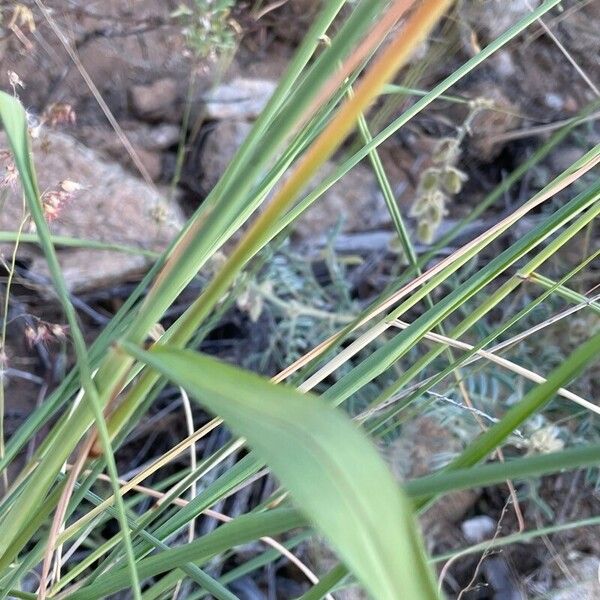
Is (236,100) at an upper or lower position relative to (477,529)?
upper

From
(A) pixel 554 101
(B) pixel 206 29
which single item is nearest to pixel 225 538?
(B) pixel 206 29

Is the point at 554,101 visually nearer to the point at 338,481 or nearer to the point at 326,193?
the point at 326,193

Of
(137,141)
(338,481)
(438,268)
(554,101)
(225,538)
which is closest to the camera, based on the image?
(338,481)

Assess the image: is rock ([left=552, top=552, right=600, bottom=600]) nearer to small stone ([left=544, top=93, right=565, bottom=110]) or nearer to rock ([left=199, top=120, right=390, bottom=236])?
rock ([left=199, top=120, right=390, bottom=236])

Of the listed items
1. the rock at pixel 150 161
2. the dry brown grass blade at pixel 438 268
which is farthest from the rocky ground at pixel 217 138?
the dry brown grass blade at pixel 438 268

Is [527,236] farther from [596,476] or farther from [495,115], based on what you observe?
[495,115]
